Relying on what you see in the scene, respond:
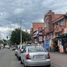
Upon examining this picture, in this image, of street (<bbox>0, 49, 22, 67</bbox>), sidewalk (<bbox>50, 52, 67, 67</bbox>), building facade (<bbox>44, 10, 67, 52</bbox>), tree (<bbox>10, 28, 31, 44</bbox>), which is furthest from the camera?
tree (<bbox>10, 28, 31, 44</bbox>)

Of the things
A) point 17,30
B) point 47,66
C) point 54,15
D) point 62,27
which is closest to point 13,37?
point 17,30

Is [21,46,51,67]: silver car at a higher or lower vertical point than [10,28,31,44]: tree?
lower

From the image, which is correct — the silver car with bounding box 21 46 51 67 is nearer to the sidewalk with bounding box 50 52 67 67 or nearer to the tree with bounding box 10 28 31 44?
the sidewalk with bounding box 50 52 67 67

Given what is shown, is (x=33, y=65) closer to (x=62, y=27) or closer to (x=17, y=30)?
(x=62, y=27)

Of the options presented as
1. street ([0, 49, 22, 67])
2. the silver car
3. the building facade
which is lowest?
street ([0, 49, 22, 67])

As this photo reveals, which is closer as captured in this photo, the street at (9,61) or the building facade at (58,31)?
the street at (9,61)

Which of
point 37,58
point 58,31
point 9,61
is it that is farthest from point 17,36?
point 37,58

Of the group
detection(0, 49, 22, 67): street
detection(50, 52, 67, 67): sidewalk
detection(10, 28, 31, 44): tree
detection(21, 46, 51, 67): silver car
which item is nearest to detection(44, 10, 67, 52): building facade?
detection(0, 49, 22, 67): street

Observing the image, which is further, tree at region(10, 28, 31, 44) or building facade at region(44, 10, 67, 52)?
tree at region(10, 28, 31, 44)

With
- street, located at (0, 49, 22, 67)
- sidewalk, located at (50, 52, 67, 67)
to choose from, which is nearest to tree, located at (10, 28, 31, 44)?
street, located at (0, 49, 22, 67)

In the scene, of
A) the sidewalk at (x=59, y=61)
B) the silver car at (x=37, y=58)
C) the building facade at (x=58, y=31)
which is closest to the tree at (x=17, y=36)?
the building facade at (x=58, y=31)

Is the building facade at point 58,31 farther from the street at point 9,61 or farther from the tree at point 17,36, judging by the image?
the tree at point 17,36

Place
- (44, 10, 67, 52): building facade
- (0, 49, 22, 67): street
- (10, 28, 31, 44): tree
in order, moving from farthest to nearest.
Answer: (10, 28, 31, 44): tree
(44, 10, 67, 52): building facade
(0, 49, 22, 67): street

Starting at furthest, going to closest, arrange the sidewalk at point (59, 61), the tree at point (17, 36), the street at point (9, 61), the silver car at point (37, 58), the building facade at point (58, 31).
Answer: the tree at point (17, 36) < the building facade at point (58, 31) < the street at point (9, 61) < the sidewalk at point (59, 61) < the silver car at point (37, 58)
